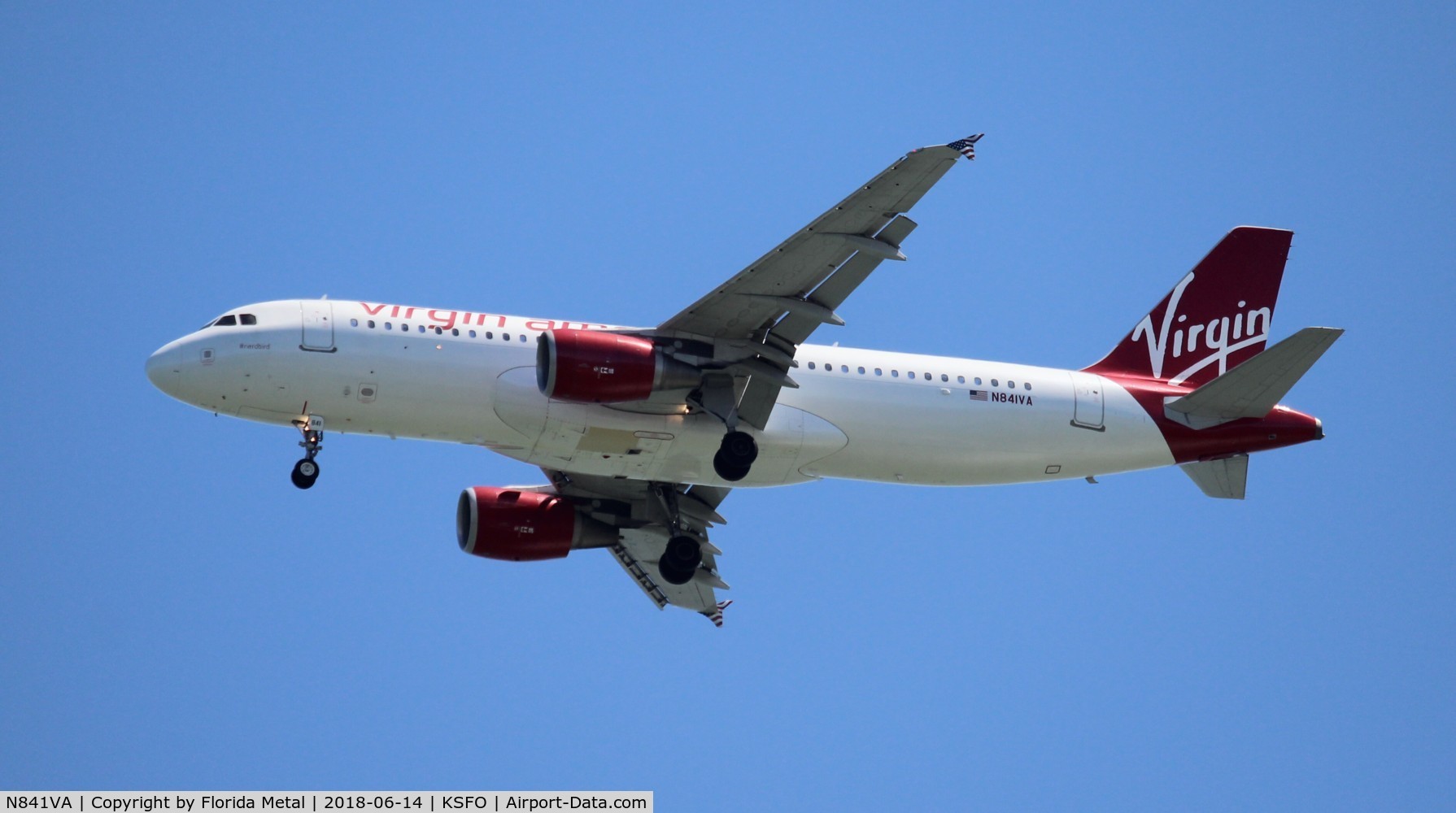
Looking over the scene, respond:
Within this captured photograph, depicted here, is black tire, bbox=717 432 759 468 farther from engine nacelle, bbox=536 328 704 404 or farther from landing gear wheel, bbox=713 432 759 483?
engine nacelle, bbox=536 328 704 404

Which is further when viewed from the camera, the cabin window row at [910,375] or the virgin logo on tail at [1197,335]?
the virgin logo on tail at [1197,335]

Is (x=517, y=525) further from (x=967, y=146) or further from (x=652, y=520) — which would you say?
(x=967, y=146)

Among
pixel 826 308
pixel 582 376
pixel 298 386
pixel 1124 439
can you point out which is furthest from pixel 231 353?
pixel 1124 439

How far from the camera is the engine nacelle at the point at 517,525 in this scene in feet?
143

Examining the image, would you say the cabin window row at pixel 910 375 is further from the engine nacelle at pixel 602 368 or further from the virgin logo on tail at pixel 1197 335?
the virgin logo on tail at pixel 1197 335

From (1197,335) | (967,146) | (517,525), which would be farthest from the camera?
(1197,335)

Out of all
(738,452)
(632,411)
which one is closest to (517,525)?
(632,411)

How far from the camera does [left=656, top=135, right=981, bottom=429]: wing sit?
34625 millimetres

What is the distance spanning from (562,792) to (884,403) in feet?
37.8

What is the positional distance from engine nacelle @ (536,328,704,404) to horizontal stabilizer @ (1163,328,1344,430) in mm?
12723

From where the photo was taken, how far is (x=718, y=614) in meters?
46.8

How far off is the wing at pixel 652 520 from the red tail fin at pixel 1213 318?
35.9 ft

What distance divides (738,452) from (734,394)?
131 cm

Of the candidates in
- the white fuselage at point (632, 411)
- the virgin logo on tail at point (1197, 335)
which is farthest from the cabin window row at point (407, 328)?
the virgin logo on tail at point (1197, 335)
